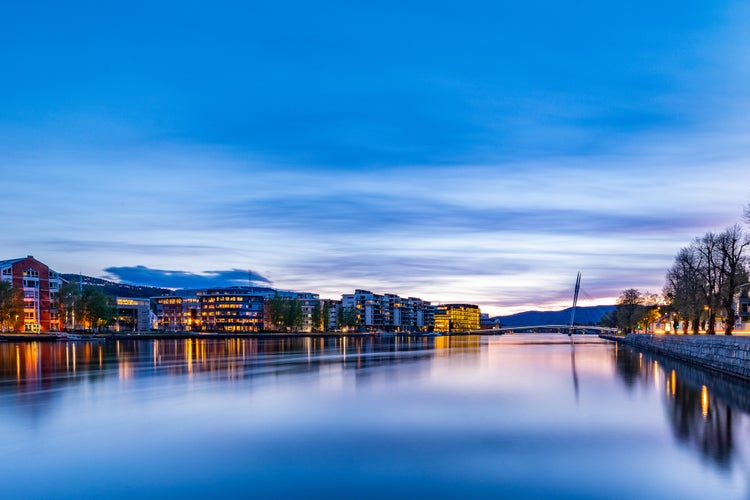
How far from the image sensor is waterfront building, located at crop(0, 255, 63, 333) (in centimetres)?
12612

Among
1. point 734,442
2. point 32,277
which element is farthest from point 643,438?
point 32,277

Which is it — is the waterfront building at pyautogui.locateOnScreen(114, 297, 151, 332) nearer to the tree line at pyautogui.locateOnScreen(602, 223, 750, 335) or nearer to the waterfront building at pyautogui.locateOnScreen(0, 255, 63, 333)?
the waterfront building at pyautogui.locateOnScreen(0, 255, 63, 333)

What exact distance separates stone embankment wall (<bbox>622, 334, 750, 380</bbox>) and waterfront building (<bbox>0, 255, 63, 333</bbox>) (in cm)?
11107

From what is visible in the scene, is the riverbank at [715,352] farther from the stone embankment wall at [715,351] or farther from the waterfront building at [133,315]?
the waterfront building at [133,315]

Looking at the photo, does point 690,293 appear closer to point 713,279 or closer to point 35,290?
point 713,279

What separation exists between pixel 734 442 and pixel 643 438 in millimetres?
2603

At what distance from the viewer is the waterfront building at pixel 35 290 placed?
414ft

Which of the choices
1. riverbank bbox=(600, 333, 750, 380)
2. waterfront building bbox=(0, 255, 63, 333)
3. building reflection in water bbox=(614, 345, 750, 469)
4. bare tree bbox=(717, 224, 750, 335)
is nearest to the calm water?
building reflection in water bbox=(614, 345, 750, 469)

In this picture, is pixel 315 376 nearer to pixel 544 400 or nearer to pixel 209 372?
pixel 209 372

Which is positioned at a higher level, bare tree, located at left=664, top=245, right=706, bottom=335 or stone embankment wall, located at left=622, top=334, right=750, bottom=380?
bare tree, located at left=664, top=245, right=706, bottom=335

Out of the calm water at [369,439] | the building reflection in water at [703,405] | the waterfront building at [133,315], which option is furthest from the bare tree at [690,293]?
the waterfront building at [133,315]

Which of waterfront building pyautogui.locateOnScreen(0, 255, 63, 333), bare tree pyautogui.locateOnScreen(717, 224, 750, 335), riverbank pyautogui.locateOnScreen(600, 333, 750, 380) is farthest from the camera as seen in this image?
waterfront building pyautogui.locateOnScreen(0, 255, 63, 333)

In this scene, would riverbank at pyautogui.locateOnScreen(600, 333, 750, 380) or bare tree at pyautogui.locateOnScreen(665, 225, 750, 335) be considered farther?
bare tree at pyautogui.locateOnScreen(665, 225, 750, 335)

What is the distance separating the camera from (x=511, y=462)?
17.6 meters
